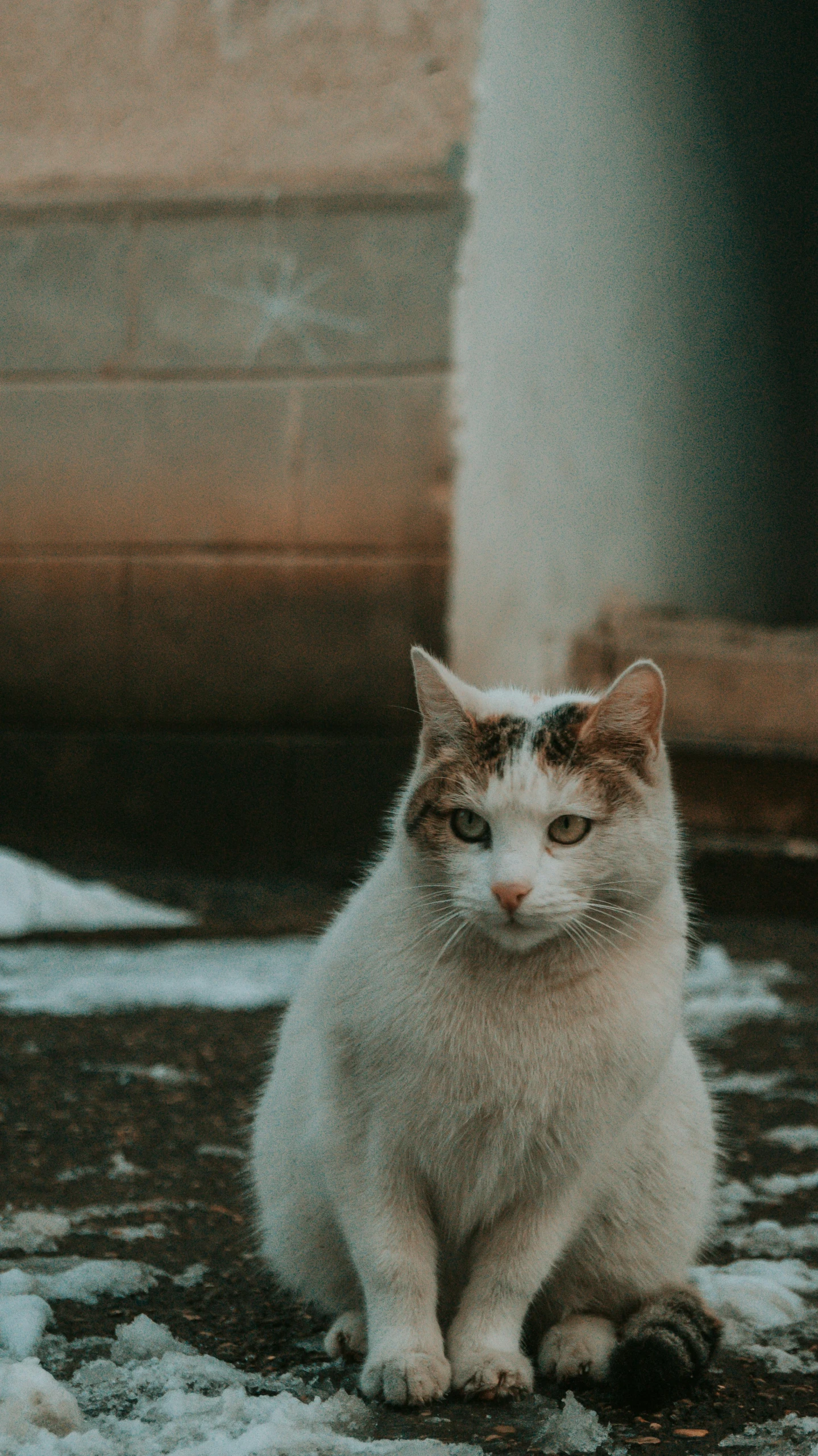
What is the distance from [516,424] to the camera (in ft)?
18.8

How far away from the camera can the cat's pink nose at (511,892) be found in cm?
178

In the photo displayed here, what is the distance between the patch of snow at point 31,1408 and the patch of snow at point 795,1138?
1.75 metres

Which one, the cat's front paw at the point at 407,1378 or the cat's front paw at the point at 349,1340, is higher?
the cat's front paw at the point at 407,1378

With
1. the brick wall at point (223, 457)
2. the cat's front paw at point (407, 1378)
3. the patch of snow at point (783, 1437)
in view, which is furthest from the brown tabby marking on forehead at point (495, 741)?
the brick wall at point (223, 457)

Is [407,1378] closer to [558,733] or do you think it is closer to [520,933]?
[520,933]

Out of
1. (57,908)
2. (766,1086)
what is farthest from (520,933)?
(57,908)

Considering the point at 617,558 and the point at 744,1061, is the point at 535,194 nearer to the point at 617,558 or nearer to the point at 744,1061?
the point at 617,558

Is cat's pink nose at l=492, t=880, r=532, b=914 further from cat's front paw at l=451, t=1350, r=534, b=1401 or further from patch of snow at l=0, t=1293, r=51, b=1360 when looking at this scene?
patch of snow at l=0, t=1293, r=51, b=1360

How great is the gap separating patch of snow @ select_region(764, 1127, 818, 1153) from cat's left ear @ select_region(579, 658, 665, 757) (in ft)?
4.73

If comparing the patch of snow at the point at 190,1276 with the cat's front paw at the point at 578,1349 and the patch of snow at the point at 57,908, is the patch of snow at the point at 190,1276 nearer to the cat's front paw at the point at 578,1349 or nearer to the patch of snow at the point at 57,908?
the cat's front paw at the point at 578,1349

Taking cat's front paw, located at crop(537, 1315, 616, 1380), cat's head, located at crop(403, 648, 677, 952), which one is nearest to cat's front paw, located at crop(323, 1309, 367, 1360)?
cat's front paw, located at crop(537, 1315, 616, 1380)

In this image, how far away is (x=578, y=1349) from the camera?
6.53 feet

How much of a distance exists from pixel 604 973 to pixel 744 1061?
74.7 inches

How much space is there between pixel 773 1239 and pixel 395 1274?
934 mm
